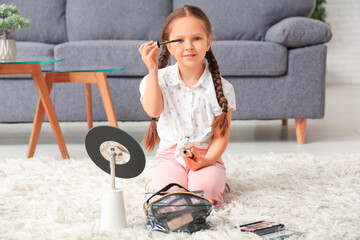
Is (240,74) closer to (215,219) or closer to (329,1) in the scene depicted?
(215,219)

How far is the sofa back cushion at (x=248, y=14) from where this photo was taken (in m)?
2.75

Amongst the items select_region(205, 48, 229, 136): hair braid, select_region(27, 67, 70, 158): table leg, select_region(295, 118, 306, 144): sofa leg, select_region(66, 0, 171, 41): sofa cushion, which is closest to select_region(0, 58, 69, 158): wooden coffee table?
select_region(27, 67, 70, 158): table leg

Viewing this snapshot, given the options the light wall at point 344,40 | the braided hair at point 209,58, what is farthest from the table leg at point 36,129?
the light wall at point 344,40

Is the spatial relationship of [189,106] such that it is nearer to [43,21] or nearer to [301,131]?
[301,131]

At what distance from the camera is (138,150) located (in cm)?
113

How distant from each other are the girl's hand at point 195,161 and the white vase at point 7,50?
98 centimetres

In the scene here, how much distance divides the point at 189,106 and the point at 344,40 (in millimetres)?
4882

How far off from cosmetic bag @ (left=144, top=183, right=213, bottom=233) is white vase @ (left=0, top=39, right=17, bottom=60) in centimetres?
112

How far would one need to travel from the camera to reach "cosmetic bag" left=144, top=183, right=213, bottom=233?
3.72 ft

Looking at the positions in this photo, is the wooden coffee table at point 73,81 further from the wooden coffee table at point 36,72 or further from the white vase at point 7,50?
the white vase at point 7,50

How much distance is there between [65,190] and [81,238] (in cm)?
44

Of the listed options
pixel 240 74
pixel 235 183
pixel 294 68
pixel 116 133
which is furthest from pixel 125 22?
pixel 116 133

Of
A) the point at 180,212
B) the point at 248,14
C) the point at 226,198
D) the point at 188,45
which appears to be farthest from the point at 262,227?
the point at 248,14

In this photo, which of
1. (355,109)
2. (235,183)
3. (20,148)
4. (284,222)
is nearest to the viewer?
(284,222)
